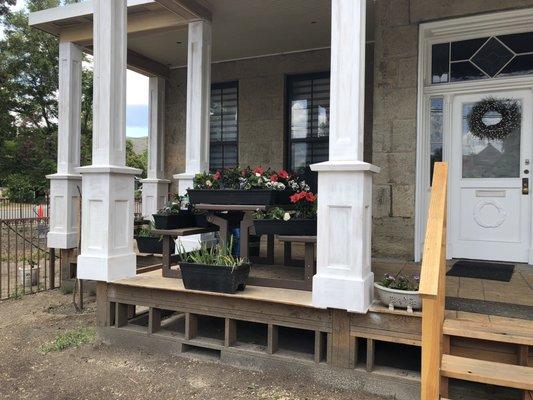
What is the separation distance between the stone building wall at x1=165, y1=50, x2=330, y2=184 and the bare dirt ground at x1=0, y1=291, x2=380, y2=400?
352 cm

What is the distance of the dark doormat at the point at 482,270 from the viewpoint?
3626 mm

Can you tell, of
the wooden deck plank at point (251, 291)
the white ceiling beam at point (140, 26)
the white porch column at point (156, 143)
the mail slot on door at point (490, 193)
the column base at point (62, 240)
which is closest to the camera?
the wooden deck plank at point (251, 291)

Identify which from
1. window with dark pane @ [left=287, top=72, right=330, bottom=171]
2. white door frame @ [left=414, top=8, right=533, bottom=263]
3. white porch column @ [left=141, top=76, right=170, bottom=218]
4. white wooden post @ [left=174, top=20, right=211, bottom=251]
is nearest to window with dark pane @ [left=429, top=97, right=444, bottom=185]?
white door frame @ [left=414, top=8, right=533, bottom=263]

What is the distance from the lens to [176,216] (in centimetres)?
366

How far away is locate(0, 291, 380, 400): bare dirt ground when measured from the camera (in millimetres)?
2727

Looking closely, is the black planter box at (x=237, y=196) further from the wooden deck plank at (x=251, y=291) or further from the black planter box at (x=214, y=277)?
the wooden deck plank at (x=251, y=291)

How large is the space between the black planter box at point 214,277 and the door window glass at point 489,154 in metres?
2.69

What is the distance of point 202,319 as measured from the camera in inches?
155

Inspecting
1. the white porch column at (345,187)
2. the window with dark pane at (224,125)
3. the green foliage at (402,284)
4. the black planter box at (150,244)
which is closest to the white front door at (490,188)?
the green foliage at (402,284)

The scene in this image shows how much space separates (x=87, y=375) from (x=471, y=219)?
3.77 meters

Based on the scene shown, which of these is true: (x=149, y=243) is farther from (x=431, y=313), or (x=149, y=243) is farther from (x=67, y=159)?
(x=431, y=313)

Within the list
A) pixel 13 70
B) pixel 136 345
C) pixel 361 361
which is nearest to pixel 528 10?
pixel 361 361

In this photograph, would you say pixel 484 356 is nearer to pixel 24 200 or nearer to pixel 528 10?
pixel 528 10

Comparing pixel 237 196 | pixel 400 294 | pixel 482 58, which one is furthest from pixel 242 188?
pixel 482 58
